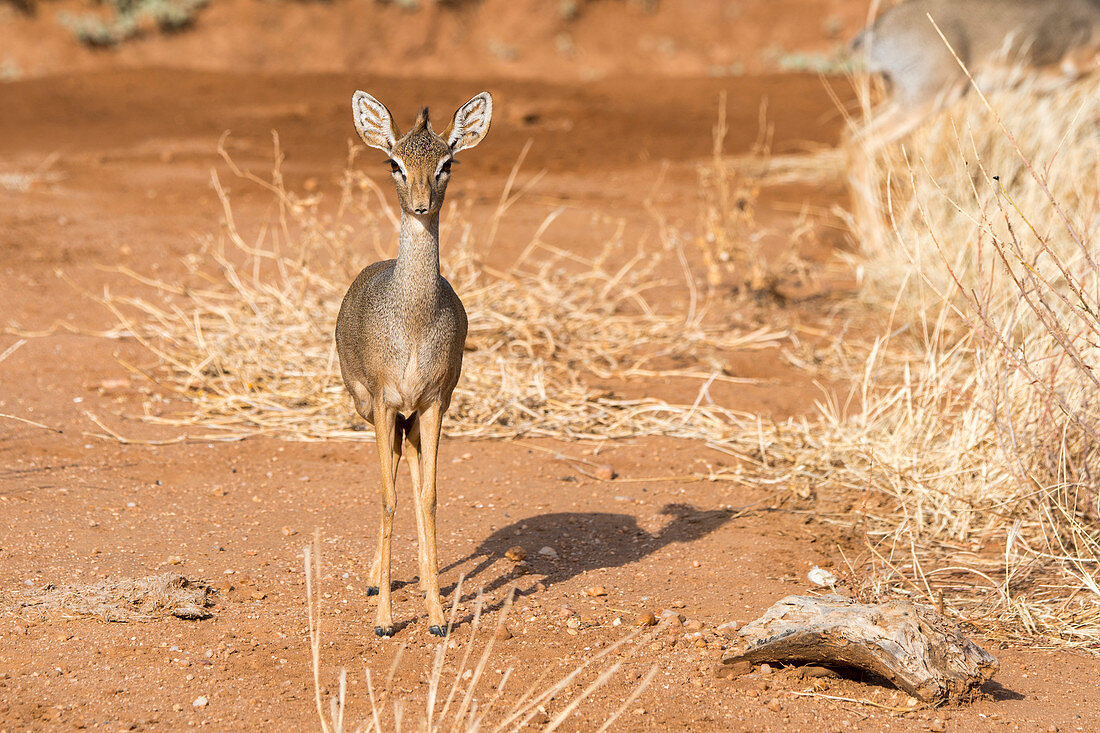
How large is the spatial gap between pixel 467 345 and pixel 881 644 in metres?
3.80

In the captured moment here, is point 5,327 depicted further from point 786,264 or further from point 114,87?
point 114,87

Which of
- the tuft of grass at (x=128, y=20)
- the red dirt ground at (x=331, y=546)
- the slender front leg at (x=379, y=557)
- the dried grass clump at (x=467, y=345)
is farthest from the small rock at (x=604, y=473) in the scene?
the tuft of grass at (x=128, y=20)

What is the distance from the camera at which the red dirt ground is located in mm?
3580

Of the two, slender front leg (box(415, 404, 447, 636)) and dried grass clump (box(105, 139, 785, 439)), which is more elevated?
dried grass clump (box(105, 139, 785, 439))

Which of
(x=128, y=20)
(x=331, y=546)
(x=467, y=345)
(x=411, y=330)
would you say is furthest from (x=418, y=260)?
(x=128, y=20)

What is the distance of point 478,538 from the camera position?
491 cm

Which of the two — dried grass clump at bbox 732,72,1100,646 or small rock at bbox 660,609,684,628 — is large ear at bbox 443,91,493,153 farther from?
small rock at bbox 660,609,684,628

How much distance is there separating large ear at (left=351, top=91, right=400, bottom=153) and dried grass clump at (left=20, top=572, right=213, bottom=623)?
5.37ft

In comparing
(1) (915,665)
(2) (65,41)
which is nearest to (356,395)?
(1) (915,665)

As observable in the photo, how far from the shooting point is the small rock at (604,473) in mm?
5672

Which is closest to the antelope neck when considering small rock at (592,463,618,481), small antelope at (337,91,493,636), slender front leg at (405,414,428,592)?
small antelope at (337,91,493,636)

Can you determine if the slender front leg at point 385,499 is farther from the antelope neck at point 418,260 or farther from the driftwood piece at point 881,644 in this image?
the driftwood piece at point 881,644

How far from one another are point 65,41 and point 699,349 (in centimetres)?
1535

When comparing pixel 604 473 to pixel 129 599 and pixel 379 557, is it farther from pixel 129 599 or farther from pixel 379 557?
pixel 129 599
